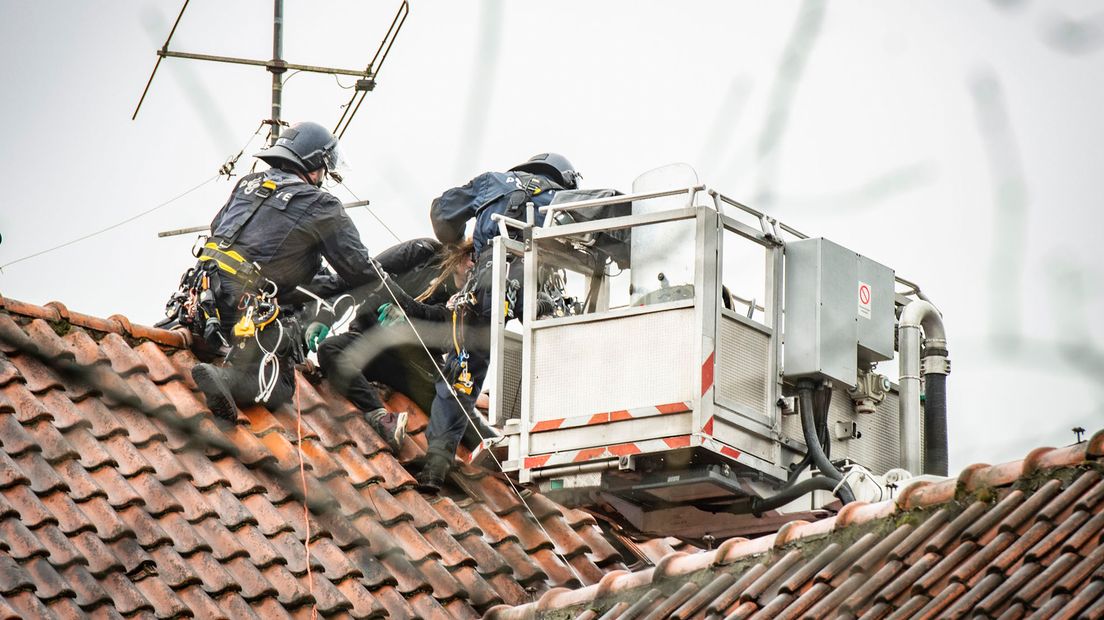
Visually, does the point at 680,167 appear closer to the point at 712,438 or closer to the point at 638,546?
the point at 712,438

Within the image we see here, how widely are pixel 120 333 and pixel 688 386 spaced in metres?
3.43

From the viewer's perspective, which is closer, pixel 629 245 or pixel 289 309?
pixel 629 245

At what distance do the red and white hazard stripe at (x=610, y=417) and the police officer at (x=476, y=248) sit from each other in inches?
32.6

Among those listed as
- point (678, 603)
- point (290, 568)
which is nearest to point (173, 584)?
point (290, 568)

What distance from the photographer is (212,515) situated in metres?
9.05

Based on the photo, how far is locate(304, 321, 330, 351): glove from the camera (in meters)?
10.8

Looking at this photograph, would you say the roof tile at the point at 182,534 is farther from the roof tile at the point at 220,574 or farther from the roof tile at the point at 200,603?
the roof tile at the point at 200,603

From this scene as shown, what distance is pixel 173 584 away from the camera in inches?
329

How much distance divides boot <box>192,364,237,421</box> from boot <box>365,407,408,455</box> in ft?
3.23

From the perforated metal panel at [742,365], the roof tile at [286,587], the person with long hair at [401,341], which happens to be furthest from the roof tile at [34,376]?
the perforated metal panel at [742,365]

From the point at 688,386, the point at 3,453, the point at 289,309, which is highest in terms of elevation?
the point at 289,309

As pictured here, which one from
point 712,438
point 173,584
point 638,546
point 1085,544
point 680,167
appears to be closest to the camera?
point 1085,544

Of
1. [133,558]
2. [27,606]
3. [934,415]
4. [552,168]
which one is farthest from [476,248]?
[27,606]

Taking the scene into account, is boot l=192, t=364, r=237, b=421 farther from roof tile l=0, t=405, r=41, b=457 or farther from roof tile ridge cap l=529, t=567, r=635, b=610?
roof tile ridge cap l=529, t=567, r=635, b=610
